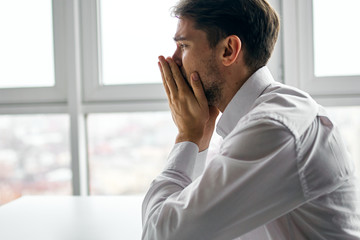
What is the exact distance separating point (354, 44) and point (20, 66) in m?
1.68

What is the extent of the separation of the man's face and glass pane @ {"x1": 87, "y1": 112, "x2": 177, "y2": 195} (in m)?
0.91

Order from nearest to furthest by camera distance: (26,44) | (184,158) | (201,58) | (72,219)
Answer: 1. (184,158)
2. (201,58)
3. (72,219)
4. (26,44)

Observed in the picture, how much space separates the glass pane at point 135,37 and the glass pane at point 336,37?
69 centimetres

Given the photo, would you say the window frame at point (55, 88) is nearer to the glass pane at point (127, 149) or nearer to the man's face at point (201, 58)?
→ the glass pane at point (127, 149)

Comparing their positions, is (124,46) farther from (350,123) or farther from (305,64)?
(350,123)

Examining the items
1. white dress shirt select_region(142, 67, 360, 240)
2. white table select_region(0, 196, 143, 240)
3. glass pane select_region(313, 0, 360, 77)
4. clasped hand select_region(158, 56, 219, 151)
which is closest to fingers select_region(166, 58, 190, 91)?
clasped hand select_region(158, 56, 219, 151)

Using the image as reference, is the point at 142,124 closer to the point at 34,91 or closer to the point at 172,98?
the point at 34,91

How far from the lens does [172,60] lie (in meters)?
1.12

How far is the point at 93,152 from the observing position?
2.03 m

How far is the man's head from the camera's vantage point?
0.99 m

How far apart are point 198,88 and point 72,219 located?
567mm

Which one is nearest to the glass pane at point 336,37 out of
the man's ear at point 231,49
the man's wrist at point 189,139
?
the man's ear at point 231,49

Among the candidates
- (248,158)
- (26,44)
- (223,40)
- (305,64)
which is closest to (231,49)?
(223,40)

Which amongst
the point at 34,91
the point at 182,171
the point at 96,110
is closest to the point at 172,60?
the point at 182,171
